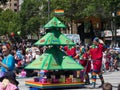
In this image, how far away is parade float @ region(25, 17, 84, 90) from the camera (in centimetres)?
1570

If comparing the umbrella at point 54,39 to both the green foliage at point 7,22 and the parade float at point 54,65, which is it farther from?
the green foliage at point 7,22

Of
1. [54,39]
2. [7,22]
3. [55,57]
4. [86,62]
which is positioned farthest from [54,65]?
[7,22]

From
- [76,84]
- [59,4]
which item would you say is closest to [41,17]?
[59,4]

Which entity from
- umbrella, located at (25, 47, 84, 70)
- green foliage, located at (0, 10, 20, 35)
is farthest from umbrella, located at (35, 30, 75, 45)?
green foliage, located at (0, 10, 20, 35)

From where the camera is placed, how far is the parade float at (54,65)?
15.7m

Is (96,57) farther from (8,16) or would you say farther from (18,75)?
(8,16)

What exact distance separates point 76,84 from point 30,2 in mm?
64805

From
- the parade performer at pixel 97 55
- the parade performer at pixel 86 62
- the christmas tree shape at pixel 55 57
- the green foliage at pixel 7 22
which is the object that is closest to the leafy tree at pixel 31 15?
the green foliage at pixel 7 22

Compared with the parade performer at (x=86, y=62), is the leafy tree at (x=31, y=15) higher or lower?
higher

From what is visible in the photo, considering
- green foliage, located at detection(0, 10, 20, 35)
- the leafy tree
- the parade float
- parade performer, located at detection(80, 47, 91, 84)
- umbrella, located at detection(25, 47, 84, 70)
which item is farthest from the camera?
green foliage, located at detection(0, 10, 20, 35)

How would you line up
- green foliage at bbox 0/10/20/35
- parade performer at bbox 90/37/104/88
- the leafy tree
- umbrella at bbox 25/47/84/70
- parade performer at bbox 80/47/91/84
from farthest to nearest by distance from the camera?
green foliage at bbox 0/10/20/35 < the leafy tree < parade performer at bbox 80/47/91/84 < parade performer at bbox 90/37/104/88 < umbrella at bbox 25/47/84/70

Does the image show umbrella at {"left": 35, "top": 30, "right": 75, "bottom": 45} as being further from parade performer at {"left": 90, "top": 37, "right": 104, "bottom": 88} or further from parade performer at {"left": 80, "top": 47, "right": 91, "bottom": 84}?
parade performer at {"left": 80, "top": 47, "right": 91, "bottom": 84}

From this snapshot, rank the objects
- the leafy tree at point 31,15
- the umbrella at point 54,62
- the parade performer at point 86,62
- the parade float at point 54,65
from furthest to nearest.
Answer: the leafy tree at point 31,15 < the parade performer at point 86,62 < the parade float at point 54,65 < the umbrella at point 54,62

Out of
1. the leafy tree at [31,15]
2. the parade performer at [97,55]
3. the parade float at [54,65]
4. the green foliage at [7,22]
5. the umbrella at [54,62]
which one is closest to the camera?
the umbrella at [54,62]
